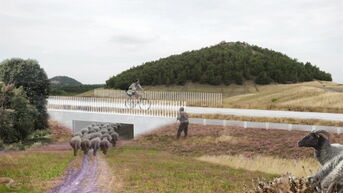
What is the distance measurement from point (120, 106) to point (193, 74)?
2181cm

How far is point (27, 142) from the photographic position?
26422mm

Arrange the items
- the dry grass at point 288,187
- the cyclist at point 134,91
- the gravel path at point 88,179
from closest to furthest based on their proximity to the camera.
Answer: the dry grass at point 288,187 < the gravel path at point 88,179 < the cyclist at point 134,91

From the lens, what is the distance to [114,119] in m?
27.9

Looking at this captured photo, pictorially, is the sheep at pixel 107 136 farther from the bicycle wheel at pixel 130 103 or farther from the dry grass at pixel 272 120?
the dry grass at pixel 272 120

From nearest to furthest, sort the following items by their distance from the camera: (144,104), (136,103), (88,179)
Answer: (88,179), (144,104), (136,103)

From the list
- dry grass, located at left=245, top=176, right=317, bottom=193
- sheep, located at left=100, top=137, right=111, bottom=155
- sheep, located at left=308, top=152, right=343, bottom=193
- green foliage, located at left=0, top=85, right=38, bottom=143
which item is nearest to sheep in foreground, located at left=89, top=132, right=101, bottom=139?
sheep, located at left=100, top=137, right=111, bottom=155

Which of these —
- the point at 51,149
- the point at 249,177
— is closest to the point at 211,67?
the point at 51,149

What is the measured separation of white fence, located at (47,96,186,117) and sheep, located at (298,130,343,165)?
56.0 feet

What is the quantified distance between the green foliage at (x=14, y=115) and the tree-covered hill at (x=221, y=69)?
84.7ft

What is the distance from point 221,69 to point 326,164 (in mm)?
40762

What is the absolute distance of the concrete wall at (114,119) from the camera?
85.3 ft

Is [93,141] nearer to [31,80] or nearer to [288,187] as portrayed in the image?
[31,80]

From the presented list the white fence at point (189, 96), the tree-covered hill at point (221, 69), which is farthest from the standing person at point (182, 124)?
the tree-covered hill at point (221, 69)

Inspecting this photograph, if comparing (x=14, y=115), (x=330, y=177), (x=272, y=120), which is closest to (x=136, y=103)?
(x=14, y=115)
